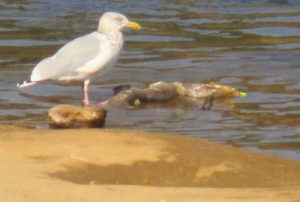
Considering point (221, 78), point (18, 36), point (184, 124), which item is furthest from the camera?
point (18, 36)

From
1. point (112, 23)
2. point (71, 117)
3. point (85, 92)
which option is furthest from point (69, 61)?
point (71, 117)

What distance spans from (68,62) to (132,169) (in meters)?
2.94

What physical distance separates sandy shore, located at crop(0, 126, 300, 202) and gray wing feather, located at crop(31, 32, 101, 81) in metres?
1.79

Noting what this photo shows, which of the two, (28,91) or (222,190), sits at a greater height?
(222,190)

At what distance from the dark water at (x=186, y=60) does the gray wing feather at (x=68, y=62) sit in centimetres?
27

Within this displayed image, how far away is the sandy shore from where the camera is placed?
5.75m

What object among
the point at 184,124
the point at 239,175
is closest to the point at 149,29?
the point at 184,124

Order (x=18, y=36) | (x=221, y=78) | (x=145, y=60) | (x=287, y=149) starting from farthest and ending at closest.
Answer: (x=18, y=36) < (x=145, y=60) < (x=221, y=78) < (x=287, y=149)

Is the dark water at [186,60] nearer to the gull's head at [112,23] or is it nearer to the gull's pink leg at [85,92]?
the gull's pink leg at [85,92]

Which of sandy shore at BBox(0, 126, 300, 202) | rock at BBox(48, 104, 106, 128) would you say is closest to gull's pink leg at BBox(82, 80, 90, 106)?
rock at BBox(48, 104, 106, 128)

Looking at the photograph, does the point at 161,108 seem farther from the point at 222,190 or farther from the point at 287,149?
the point at 222,190

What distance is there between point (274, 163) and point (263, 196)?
129 cm

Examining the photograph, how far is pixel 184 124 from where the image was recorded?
8773 mm

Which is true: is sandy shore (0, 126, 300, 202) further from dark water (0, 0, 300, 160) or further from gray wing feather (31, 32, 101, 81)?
gray wing feather (31, 32, 101, 81)
